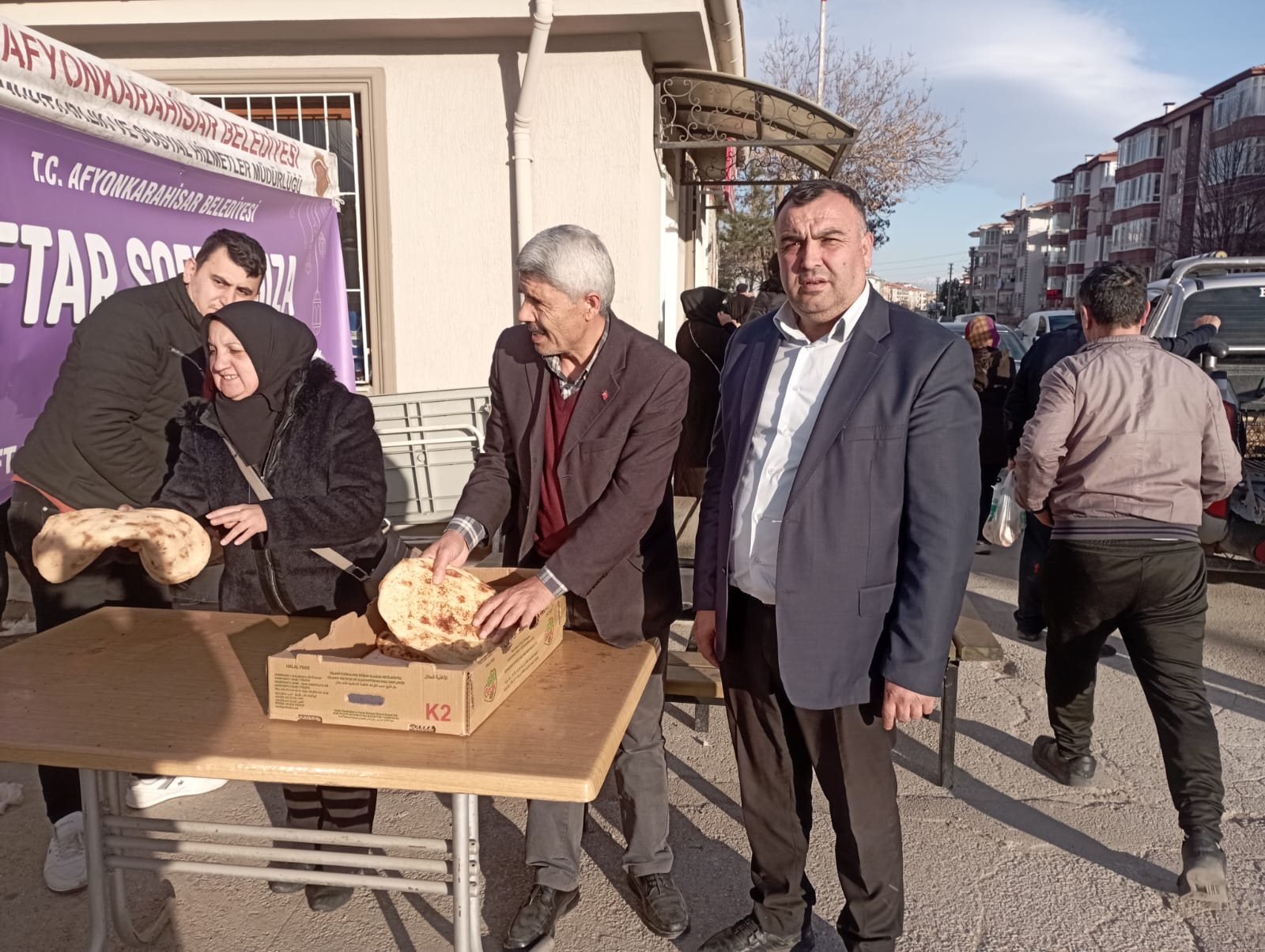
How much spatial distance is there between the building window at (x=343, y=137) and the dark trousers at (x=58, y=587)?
3.33 metres

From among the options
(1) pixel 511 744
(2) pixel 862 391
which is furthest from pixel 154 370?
(2) pixel 862 391

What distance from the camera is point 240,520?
2.67 metres

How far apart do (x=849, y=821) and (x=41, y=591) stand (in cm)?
269

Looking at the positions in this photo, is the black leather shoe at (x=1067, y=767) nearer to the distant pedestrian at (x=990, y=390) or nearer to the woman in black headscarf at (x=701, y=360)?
the woman in black headscarf at (x=701, y=360)

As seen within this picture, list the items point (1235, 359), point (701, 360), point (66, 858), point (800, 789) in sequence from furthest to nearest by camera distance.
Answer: point (1235, 359)
point (701, 360)
point (66, 858)
point (800, 789)

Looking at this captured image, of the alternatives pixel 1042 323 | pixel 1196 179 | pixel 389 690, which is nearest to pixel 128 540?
pixel 389 690

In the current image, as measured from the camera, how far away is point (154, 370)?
3229 millimetres

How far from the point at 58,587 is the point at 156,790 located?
962 millimetres

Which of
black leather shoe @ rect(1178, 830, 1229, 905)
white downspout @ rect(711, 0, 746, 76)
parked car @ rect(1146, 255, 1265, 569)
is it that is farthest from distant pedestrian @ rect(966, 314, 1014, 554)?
black leather shoe @ rect(1178, 830, 1229, 905)

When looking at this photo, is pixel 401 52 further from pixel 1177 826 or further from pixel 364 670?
pixel 1177 826

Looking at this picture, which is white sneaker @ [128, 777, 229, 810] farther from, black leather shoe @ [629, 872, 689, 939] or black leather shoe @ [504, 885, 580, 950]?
black leather shoe @ [629, 872, 689, 939]

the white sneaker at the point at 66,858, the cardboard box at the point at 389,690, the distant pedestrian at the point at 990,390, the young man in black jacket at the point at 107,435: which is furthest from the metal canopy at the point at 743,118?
the white sneaker at the point at 66,858

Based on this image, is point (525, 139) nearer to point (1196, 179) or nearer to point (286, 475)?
point (286, 475)

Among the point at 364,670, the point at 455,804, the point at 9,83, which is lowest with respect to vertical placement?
the point at 455,804
